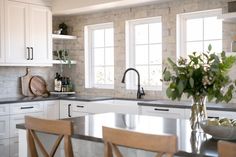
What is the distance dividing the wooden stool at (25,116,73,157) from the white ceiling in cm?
297

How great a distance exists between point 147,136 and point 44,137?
4.27 ft

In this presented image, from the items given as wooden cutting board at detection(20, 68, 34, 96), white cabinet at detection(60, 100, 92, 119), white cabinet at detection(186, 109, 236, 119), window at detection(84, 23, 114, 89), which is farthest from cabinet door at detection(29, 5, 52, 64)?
white cabinet at detection(186, 109, 236, 119)

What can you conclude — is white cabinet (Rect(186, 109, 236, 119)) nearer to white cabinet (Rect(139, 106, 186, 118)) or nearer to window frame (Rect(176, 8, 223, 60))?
white cabinet (Rect(139, 106, 186, 118))

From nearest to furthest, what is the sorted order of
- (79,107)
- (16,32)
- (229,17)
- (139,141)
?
1. (139,141)
2. (229,17)
3. (79,107)
4. (16,32)

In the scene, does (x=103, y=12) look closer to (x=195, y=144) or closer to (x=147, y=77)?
(x=147, y=77)

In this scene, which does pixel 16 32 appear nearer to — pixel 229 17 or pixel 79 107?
pixel 79 107

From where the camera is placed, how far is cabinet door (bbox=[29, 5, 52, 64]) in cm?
532

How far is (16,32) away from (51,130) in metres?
3.45

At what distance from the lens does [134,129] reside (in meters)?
2.28

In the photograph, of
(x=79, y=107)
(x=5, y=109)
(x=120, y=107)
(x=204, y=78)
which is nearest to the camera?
(x=204, y=78)

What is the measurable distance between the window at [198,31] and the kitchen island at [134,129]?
6.91ft

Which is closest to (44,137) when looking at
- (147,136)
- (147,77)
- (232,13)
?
(147,136)

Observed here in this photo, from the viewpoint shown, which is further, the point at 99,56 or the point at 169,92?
the point at 99,56

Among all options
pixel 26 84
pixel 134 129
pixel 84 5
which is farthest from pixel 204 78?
pixel 26 84
